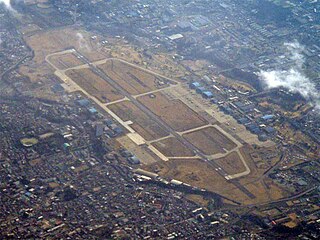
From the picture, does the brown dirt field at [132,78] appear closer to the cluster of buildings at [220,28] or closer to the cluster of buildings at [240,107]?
the cluster of buildings at [240,107]

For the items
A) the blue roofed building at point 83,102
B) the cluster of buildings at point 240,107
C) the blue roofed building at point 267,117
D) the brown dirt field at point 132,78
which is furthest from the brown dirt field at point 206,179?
the brown dirt field at point 132,78

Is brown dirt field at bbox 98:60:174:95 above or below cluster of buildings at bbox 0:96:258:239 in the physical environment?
below

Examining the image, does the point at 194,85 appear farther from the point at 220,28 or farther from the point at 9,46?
the point at 9,46

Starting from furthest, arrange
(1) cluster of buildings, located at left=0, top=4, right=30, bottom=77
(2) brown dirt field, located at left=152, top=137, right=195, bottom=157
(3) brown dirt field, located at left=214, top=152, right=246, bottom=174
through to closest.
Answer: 1. (1) cluster of buildings, located at left=0, top=4, right=30, bottom=77
2. (2) brown dirt field, located at left=152, top=137, right=195, bottom=157
3. (3) brown dirt field, located at left=214, top=152, right=246, bottom=174

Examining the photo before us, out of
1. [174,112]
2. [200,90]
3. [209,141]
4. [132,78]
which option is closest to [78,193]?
[209,141]

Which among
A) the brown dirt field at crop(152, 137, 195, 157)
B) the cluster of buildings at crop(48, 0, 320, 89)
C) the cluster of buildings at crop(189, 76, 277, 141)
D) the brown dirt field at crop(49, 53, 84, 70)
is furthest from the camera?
the cluster of buildings at crop(48, 0, 320, 89)

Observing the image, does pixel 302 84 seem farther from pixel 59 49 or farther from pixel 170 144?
pixel 59 49

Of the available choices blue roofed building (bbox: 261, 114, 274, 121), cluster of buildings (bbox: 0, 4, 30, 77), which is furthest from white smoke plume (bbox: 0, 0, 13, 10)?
blue roofed building (bbox: 261, 114, 274, 121)

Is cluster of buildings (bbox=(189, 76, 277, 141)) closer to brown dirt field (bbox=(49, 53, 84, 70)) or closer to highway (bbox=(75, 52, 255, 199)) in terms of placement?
highway (bbox=(75, 52, 255, 199))
